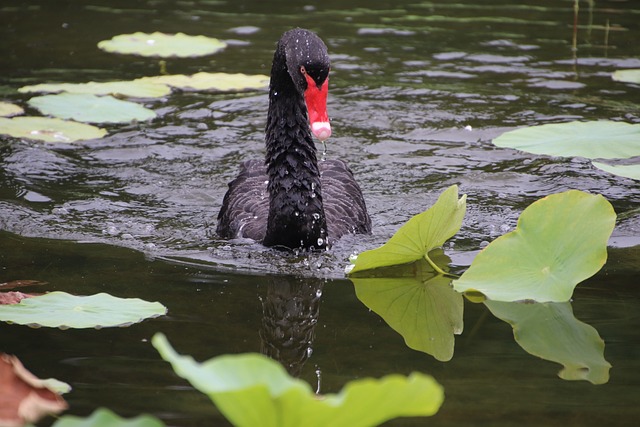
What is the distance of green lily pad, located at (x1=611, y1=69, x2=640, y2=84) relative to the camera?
7702 mm

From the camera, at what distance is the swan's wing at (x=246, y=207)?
208 inches

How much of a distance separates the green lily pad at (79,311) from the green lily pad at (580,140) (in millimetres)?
2029

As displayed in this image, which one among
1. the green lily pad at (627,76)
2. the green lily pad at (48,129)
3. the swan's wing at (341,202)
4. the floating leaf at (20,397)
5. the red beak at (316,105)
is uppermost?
the red beak at (316,105)

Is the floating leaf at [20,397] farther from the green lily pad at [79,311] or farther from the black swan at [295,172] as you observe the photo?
the black swan at [295,172]

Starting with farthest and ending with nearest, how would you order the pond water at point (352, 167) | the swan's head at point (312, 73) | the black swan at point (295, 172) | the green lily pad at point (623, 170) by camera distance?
the green lily pad at point (623, 170) → the black swan at point (295, 172) → the swan's head at point (312, 73) → the pond water at point (352, 167)

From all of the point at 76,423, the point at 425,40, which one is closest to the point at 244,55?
the point at 425,40

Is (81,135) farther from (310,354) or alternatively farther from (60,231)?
(310,354)

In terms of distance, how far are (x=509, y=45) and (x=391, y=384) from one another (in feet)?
24.4

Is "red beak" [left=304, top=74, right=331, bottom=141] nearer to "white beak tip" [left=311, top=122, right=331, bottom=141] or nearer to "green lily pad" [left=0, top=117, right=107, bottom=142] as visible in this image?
"white beak tip" [left=311, top=122, right=331, bottom=141]

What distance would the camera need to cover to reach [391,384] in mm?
2127

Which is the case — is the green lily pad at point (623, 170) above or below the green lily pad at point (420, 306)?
above

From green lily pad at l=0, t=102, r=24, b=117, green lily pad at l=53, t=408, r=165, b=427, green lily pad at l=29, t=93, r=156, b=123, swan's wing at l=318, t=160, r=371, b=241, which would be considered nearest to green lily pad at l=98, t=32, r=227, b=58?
green lily pad at l=29, t=93, r=156, b=123

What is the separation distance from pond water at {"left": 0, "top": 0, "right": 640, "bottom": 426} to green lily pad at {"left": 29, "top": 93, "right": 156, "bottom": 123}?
9.9 inches

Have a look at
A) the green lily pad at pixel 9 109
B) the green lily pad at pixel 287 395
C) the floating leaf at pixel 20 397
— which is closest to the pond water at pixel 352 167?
the green lily pad at pixel 9 109
